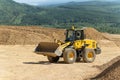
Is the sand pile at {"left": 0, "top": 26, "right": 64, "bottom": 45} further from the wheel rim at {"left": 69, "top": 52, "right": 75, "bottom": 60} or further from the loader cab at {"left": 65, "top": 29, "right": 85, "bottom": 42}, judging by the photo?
the wheel rim at {"left": 69, "top": 52, "right": 75, "bottom": 60}

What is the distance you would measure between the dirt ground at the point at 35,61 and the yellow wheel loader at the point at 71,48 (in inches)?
21.9

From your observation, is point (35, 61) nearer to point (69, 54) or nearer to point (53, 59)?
point (53, 59)

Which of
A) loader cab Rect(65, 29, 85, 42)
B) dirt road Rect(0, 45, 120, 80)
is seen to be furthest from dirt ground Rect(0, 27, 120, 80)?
loader cab Rect(65, 29, 85, 42)

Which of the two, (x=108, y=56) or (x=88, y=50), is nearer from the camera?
(x=88, y=50)

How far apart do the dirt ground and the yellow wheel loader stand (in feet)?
1.82

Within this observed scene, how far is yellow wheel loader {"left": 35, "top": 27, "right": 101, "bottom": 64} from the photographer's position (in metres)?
28.6

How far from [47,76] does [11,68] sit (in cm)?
418

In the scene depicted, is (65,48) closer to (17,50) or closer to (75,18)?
(17,50)

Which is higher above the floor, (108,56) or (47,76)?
(47,76)

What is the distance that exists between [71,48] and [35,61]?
153 inches

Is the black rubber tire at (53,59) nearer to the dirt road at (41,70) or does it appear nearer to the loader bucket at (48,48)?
the loader bucket at (48,48)

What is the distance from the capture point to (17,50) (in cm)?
4003

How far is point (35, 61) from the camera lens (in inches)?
1249

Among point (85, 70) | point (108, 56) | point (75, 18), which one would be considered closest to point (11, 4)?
point (75, 18)
